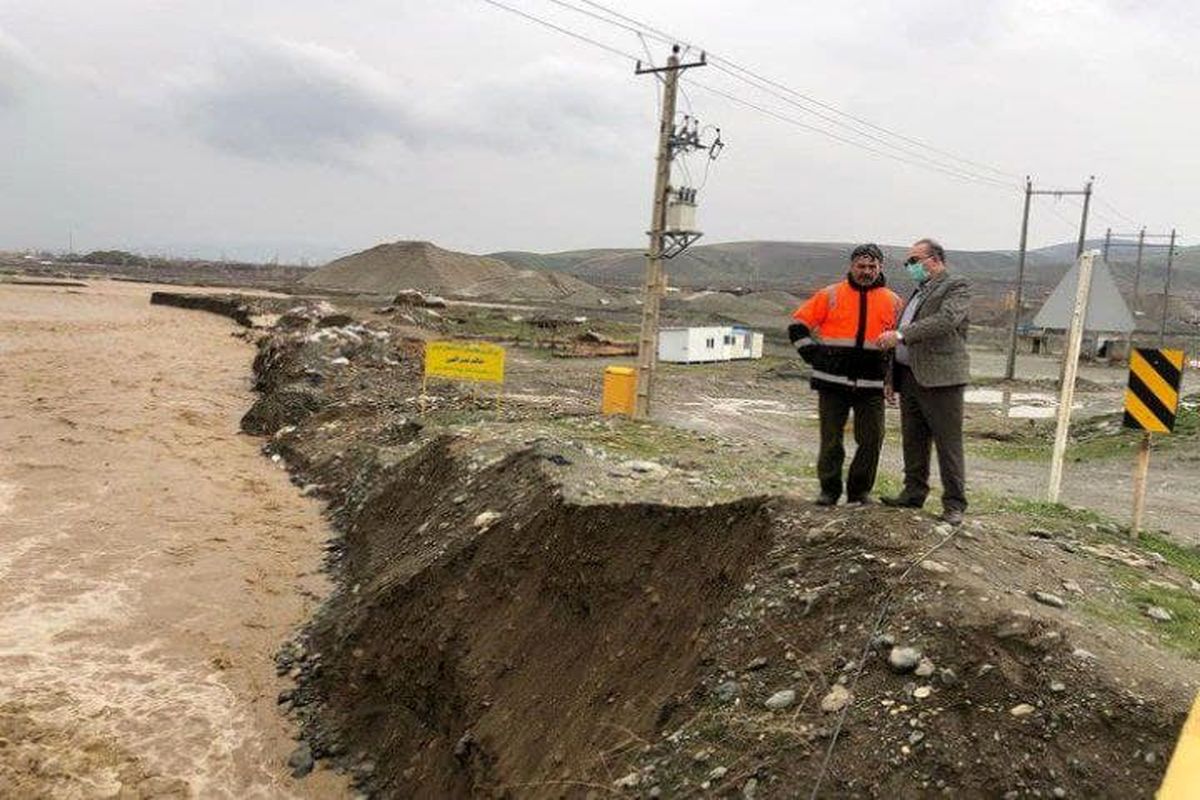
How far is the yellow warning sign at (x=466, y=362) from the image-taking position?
45.0 feet

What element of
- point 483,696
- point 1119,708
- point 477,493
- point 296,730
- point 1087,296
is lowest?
point 296,730

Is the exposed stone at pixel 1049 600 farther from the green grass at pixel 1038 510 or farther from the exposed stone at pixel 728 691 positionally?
the green grass at pixel 1038 510

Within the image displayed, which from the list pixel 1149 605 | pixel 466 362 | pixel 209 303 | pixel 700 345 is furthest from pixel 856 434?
pixel 209 303

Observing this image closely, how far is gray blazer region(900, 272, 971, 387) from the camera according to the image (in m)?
5.54

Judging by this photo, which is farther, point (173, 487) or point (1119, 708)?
point (173, 487)

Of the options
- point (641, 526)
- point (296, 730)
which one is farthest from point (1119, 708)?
point (296, 730)

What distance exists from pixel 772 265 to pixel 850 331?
14951 cm

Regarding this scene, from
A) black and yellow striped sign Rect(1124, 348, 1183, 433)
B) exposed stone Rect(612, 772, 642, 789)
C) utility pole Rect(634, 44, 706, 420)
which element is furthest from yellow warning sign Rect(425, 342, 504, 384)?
exposed stone Rect(612, 772, 642, 789)

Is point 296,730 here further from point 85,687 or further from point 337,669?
point 85,687

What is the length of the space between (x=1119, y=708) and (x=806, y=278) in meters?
134

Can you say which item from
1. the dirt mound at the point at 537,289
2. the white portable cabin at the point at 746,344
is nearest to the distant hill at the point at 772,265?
the dirt mound at the point at 537,289

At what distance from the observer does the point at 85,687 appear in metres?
7.61

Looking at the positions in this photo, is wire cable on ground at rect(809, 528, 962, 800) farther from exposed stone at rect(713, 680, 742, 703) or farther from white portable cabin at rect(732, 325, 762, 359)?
white portable cabin at rect(732, 325, 762, 359)

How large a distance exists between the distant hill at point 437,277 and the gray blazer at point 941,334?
71841 millimetres
